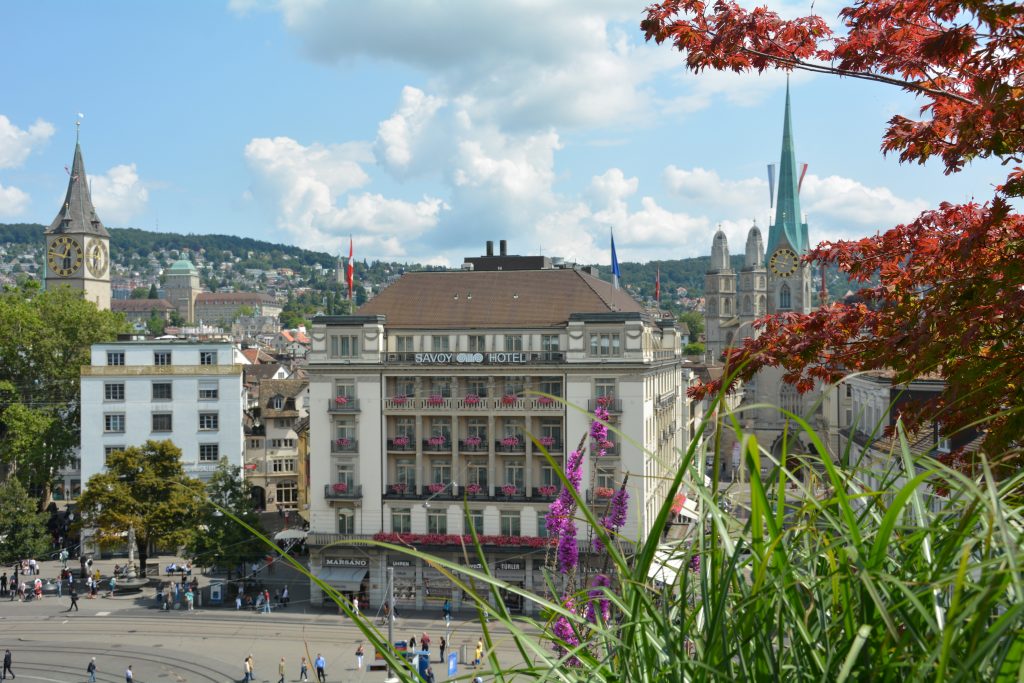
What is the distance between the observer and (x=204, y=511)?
53.3 meters

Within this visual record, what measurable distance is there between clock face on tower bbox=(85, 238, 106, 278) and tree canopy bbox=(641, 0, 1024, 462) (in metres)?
108

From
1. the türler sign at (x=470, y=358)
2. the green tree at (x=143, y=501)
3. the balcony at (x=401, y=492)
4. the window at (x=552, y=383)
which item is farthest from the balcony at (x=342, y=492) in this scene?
the window at (x=552, y=383)

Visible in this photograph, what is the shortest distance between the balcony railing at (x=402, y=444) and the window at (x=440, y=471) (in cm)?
120

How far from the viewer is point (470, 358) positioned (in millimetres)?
48844

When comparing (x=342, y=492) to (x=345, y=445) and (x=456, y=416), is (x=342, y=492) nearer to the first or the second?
(x=345, y=445)

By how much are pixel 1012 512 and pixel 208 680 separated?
37.3 metres

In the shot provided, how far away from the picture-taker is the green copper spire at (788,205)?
168 meters

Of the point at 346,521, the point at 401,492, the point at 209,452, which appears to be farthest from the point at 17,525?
the point at 401,492

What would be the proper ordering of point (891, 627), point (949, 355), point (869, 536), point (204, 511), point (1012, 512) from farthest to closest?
point (204, 511), point (949, 355), point (869, 536), point (1012, 512), point (891, 627)

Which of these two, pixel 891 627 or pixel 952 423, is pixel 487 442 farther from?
pixel 891 627

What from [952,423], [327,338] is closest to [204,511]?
[327,338]

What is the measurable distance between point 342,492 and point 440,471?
4.65 metres

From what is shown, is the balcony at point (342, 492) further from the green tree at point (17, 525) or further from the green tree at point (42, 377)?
the green tree at point (42, 377)

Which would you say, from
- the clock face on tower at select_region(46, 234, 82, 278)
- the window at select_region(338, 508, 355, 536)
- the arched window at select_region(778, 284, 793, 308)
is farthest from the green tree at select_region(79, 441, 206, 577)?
the arched window at select_region(778, 284, 793, 308)
